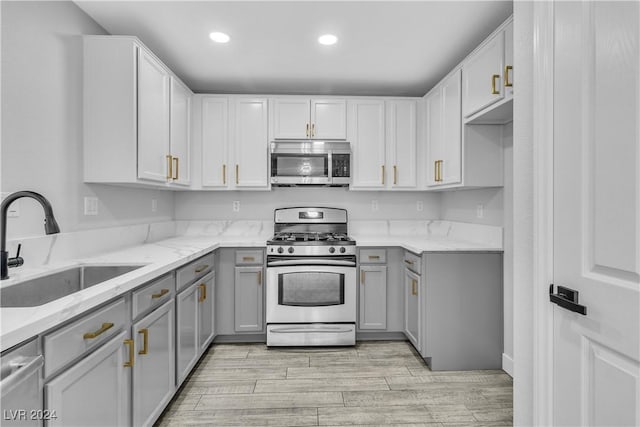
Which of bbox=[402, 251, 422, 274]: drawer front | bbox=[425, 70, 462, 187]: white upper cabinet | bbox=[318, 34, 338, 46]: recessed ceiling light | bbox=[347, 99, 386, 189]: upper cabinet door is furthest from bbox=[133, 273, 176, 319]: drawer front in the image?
bbox=[425, 70, 462, 187]: white upper cabinet

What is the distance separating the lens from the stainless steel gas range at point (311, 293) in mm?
2947

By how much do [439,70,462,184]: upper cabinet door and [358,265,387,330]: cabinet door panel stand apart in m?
1.01

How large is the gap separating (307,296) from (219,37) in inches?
85.1

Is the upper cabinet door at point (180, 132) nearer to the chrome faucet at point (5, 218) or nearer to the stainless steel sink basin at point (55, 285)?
the stainless steel sink basin at point (55, 285)

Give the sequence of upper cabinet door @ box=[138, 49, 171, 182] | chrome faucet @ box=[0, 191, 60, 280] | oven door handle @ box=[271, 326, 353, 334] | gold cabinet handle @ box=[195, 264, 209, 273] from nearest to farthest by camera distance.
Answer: chrome faucet @ box=[0, 191, 60, 280]
upper cabinet door @ box=[138, 49, 171, 182]
gold cabinet handle @ box=[195, 264, 209, 273]
oven door handle @ box=[271, 326, 353, 334]

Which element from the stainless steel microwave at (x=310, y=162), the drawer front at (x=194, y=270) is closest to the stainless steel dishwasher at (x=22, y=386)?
the drawer front at (x=194, y=270)

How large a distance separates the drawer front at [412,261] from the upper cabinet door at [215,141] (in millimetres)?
1851

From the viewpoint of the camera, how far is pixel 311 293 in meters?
2.97

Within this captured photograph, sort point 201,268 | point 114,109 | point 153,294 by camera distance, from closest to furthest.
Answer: point 153,294 < point 114,109 < point 201,268

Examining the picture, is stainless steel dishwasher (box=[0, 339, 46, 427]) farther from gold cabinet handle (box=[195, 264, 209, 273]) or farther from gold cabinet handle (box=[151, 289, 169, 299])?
gold cabinet handle (box=[195, 264, 209, 273])

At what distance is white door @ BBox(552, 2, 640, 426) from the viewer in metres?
0.90

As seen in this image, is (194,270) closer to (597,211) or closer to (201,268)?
(201,268)

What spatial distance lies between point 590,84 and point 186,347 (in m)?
2.50

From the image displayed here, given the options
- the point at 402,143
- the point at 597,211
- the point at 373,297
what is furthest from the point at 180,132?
the point at 597,211
